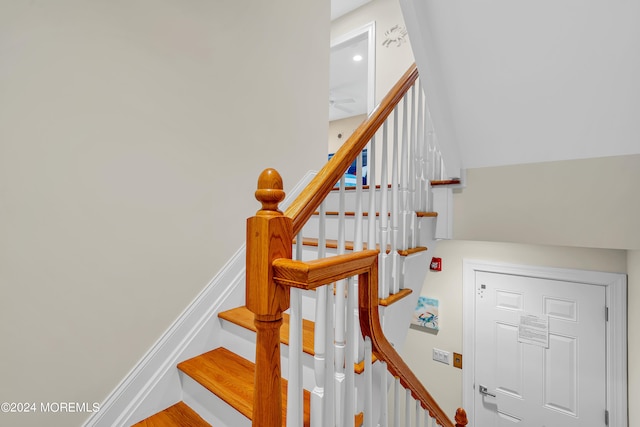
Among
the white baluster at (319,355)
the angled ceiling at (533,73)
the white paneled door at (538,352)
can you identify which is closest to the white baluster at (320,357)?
the white baluster at (319,355)

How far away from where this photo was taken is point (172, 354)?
1466 millimetres

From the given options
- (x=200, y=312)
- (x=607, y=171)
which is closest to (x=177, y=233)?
(x=200, y=312)

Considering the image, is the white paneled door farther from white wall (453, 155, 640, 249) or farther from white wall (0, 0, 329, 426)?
white wall (0, 0, 329, 426)

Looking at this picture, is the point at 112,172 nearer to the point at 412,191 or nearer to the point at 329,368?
the point at 329,368

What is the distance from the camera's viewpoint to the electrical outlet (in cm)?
304

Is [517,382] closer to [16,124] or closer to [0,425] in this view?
[0,425]

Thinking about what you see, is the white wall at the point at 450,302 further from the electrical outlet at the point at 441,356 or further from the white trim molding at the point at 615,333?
the white trim molding at the point at 615,333

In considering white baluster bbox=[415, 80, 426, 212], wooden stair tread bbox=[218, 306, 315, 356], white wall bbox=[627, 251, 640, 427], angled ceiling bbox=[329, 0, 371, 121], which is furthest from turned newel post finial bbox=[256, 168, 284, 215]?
angled ceiling bbox=[329, 0, 371, 121]

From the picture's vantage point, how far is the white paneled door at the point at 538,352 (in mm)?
2367

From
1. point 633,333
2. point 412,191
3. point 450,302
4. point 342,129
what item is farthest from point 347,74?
point 633,333

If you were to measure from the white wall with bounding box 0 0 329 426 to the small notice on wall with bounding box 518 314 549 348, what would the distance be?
2.56m

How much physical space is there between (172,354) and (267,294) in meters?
1.16

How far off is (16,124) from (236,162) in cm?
93

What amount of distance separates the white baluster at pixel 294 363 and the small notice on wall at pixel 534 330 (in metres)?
2.78
